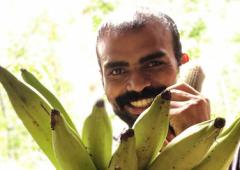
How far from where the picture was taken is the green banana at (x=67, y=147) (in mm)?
797

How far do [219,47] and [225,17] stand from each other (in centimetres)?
65

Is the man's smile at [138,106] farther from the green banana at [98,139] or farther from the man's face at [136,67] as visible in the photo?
the green banana at [98,139]

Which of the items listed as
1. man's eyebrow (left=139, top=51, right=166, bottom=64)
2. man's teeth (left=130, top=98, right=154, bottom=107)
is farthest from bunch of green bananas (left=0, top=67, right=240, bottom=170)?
man's eyebrow (left=139, top=51, right=166, bottom=64)

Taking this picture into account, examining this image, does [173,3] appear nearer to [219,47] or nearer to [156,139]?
[219,47]

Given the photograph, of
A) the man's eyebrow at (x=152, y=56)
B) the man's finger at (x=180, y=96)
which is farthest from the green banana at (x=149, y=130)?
the man's eyebrow at (x=152, y=56)

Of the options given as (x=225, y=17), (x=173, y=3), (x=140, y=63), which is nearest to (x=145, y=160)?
(x=140, y=63)

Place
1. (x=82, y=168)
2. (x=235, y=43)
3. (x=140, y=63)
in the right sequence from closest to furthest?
(x=82, y=168) < (x=140, y=63) < (x=235, y=43)

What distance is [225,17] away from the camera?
8000 millimetres

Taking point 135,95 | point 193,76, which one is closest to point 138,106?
point 135,95

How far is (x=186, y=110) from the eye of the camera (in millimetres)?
1094

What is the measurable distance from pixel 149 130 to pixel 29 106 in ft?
0.87

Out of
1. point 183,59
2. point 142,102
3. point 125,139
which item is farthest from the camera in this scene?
point 183,59

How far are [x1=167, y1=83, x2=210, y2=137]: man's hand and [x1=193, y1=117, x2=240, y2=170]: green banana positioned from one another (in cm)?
22

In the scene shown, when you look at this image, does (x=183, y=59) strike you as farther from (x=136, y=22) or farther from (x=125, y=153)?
(x=125, y=153)
